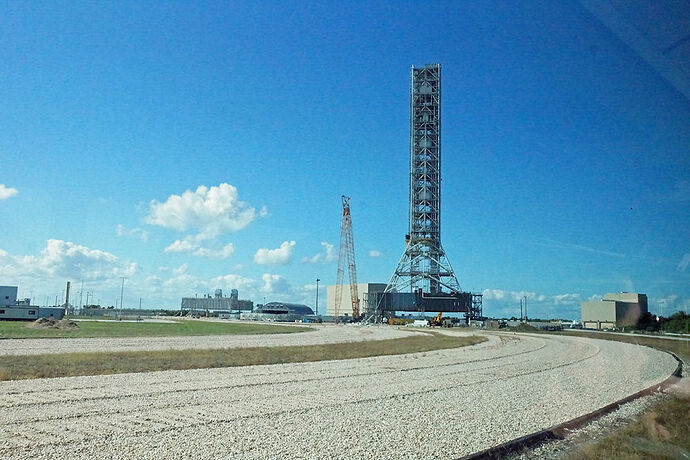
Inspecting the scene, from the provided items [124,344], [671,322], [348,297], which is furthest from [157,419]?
[348,297]

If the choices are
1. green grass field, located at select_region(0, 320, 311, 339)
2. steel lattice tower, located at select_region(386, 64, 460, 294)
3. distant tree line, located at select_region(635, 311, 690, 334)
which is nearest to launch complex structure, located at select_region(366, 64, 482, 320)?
steel lattice tower, located at select_region(386, 64, 460, 294)

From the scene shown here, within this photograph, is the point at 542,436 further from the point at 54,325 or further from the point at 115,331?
the point at 54,325

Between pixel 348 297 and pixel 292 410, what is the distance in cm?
14957

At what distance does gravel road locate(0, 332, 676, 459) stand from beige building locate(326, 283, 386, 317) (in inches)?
4724

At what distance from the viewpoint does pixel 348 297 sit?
16375 cm

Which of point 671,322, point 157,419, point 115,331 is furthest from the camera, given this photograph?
point 115,331

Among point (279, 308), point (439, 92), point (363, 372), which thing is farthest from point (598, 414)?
point (279, 308)

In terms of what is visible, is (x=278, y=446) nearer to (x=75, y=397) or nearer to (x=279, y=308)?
(x=75, y=397)

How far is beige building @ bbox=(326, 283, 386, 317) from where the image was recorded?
Answer: 146125 millimetres

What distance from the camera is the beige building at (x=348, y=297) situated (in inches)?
5753

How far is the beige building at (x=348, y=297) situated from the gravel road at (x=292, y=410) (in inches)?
4724

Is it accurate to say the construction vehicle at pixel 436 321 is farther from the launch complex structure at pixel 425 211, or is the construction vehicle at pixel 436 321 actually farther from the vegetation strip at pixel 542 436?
the vegetation strip at pixel 542 436

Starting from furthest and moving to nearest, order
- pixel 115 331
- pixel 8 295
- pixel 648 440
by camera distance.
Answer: pixel 8 295 < pixel 115 331 < pixel 648 440

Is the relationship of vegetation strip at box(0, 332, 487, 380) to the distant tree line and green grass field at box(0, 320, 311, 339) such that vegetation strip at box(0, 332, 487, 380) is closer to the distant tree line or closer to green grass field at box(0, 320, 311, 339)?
the distant tree line
